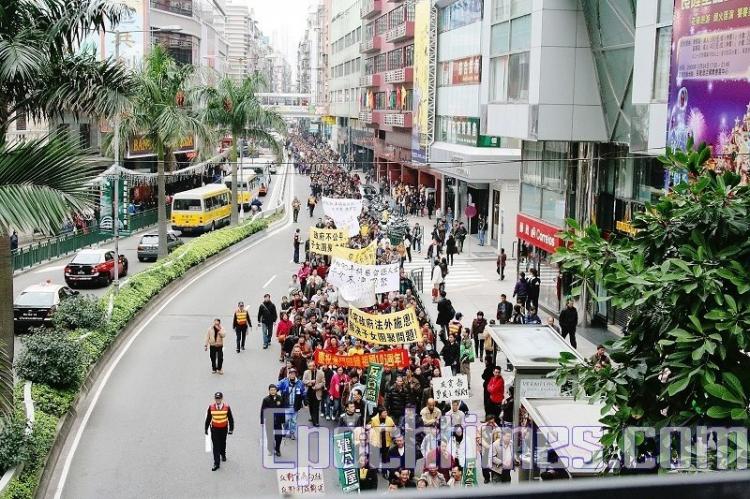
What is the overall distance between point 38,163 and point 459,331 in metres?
11.0

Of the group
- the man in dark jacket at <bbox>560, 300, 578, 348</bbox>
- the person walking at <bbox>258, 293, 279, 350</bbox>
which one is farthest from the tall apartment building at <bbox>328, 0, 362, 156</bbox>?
the man in dark jacket at <bbox>560, 300, 578, 348</bbox>

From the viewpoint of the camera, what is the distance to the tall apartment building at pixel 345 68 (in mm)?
105750

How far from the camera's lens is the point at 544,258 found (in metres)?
30.0

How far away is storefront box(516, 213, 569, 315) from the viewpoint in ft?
90.1

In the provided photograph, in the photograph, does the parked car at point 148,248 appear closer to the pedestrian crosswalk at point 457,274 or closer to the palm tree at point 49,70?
the pedestrian crosswalk at point 457,274

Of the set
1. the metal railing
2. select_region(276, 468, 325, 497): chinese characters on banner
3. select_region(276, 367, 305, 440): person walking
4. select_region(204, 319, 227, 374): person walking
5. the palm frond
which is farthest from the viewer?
the metal railing

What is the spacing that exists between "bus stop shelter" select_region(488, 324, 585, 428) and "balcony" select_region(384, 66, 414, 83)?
52086 mm

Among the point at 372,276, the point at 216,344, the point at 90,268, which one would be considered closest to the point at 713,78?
the point at 372,276

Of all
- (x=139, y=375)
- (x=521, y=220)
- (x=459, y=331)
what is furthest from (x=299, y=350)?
(x=521, y=220)

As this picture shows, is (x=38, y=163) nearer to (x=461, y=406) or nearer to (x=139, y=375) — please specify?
(x=461, y=406)

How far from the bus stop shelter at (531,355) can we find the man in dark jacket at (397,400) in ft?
5.72

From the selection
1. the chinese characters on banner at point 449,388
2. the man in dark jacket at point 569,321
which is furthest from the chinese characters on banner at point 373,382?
the man in dark jacket at point 569,321

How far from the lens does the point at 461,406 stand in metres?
14.7

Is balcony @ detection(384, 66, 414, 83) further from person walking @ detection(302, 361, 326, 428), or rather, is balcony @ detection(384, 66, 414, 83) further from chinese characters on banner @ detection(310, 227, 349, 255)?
person walking @ detection(302, 361, 326, 428)
